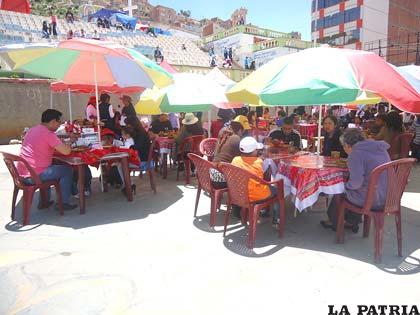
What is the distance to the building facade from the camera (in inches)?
1313

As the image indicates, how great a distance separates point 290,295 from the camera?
293 centimetres

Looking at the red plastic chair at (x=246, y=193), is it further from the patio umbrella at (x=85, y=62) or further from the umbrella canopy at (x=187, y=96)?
the umbrella canopy at (x=187, y=96)

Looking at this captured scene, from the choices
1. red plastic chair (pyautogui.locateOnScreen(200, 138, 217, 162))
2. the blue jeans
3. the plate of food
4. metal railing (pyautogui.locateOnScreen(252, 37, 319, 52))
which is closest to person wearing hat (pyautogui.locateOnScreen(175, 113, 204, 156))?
red plastic chair (pyautogui.locateOnScreen(200, 138, 217, 162))

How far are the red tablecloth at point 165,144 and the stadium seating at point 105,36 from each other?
1768cm

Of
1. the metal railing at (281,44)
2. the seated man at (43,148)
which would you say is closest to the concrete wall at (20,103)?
the seated man at (43,148)

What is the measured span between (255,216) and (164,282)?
3.91 ft

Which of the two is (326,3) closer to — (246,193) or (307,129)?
(307,129)

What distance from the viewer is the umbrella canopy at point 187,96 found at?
259 inches

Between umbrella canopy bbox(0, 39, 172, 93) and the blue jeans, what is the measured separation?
1490 mm

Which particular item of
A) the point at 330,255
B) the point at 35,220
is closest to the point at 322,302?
the point at 330,255

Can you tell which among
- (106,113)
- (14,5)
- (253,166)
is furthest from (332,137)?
(106,113)

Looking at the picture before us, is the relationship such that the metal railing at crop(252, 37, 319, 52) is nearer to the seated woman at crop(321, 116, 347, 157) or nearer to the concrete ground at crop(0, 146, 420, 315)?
the seated woman at crop(321, 116, 347, 157)

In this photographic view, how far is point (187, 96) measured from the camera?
6672mm

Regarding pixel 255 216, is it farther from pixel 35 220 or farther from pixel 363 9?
pixel 363 9
